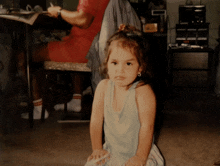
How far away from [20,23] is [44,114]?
65 centimetres

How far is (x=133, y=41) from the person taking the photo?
37.2 inches

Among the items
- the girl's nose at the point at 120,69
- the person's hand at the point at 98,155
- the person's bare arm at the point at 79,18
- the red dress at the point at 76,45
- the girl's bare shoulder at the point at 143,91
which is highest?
the person's bare arm at the point at 79,18

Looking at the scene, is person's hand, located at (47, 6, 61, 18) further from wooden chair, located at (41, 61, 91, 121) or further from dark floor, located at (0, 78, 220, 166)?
dark floor, located at (0, 78, 220, 166)

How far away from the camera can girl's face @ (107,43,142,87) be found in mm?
912

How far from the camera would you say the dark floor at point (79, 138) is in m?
1.14

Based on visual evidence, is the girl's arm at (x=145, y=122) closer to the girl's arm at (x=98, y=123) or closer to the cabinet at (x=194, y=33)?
the girl's arm at (x=98, y=123)

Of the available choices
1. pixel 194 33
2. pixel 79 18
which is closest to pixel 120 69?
pixel 79 18

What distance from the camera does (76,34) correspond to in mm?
1506

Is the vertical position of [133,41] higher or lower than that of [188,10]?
lower

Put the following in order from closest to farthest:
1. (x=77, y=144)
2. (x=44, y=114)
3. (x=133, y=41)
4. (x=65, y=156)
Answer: (x=133, y=41)
(x=65, y=156)
(x=77, y=144)
(x=44, y=114)

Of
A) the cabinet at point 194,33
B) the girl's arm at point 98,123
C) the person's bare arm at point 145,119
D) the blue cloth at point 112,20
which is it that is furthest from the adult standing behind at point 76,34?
the cabinet at point 194,33

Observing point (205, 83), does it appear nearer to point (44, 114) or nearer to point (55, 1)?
point (44, 114)

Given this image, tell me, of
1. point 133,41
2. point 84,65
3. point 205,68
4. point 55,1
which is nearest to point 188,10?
point 205,68

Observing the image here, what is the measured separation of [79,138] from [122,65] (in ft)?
2.14
